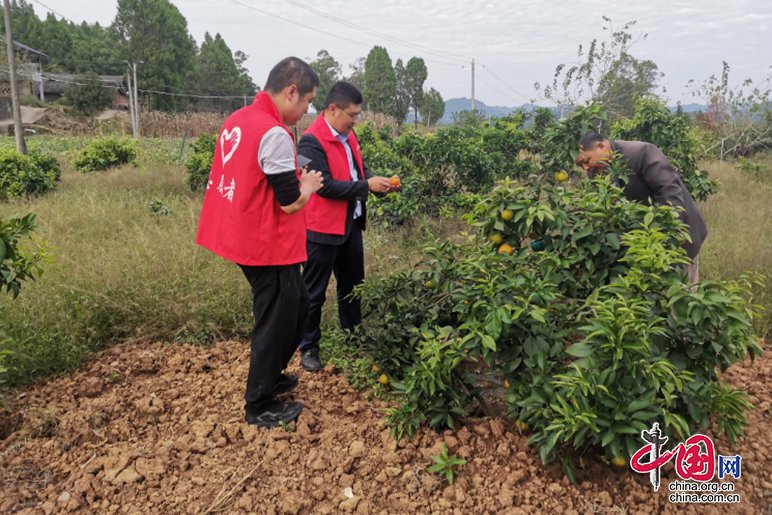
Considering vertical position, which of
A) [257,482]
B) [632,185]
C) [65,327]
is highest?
[632,185]

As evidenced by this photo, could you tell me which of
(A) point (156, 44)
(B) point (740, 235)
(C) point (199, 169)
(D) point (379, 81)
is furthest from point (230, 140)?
(D) point (379, 81)

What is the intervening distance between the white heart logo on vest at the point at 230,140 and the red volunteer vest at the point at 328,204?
81 cm

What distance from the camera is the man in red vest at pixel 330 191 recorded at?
Answer: 3018 millimetres

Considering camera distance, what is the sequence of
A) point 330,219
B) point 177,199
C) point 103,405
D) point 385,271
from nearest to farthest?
point 103,405
point 330,219
point 385,271
point 177,199

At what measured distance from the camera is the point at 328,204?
3023mm

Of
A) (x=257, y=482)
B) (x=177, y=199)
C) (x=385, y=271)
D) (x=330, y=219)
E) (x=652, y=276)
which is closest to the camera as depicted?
(x=652, y=276)

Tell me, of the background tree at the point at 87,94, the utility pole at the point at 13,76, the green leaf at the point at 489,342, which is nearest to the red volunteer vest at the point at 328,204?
the green leaf at the point at 489,342

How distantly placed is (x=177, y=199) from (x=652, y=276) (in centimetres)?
701

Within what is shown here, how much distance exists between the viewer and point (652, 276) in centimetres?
192

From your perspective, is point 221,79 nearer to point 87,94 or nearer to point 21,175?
point 87,94

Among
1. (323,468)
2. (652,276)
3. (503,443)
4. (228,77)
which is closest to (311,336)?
(323,468)

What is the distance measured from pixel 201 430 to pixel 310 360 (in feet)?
2.75

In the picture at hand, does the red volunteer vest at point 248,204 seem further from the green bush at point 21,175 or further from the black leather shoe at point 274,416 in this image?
the green bush at point 21,175

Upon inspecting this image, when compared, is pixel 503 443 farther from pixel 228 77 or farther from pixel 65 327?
pixel 228 77
